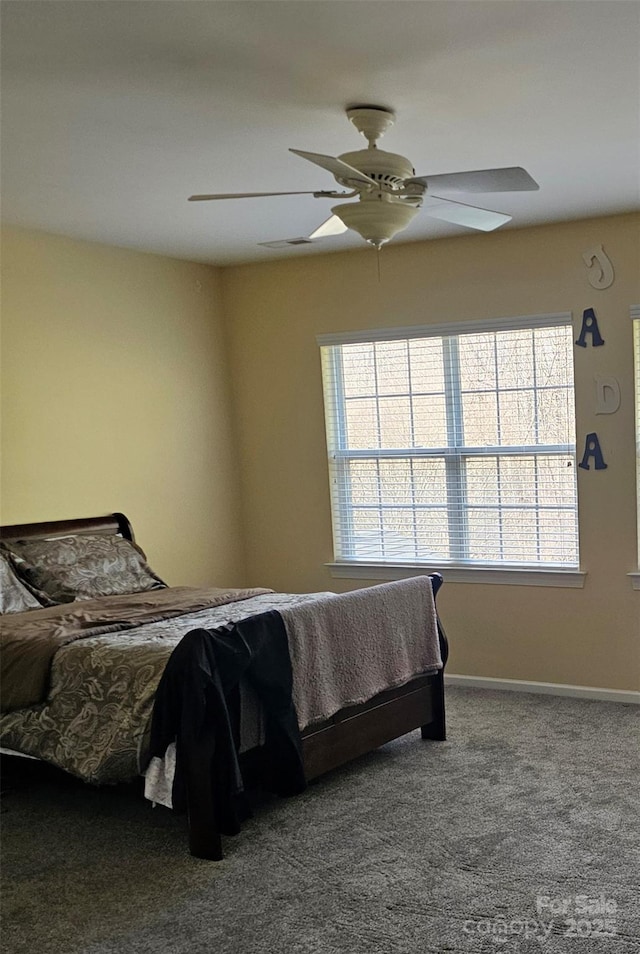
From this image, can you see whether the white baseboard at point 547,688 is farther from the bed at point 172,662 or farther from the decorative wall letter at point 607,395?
the decorative wall letter at point 607,395

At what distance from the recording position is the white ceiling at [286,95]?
2.37m

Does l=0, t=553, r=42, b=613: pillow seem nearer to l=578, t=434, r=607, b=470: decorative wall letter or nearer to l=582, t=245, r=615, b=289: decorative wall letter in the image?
l=578, t=434, r=607, b=470: decorative wall letter

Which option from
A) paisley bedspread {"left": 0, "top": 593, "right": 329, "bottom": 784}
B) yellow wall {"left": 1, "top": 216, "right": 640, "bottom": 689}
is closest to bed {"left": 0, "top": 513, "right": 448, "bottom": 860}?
paisley bedspread {"left": 0, "top": 593, "right": 329, "bottom": 784}

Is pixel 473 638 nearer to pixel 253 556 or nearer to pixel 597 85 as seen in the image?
pixel 253 556

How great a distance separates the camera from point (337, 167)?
2652 mm

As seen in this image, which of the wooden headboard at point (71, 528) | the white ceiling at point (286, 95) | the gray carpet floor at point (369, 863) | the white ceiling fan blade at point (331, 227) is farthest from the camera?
the wooden headboard at point (71, 528)

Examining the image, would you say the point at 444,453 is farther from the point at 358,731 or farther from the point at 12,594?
the point at 12,594

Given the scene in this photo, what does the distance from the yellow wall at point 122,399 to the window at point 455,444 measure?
0.75 metres

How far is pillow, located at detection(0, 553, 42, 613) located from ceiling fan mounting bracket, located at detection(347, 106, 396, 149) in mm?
2437

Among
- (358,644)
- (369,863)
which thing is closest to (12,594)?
(358,644)

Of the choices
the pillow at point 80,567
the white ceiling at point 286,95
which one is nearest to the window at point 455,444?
the white ceiling at point 286,95

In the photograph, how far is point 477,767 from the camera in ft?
12.7

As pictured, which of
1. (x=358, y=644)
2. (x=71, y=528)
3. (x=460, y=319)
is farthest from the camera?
(x=460, y=319)

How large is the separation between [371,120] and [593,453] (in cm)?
243
